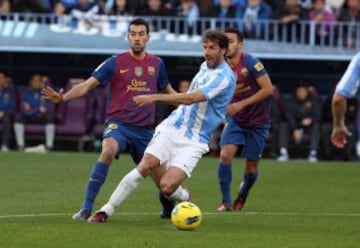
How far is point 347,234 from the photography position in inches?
484

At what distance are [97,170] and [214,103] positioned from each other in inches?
58.3

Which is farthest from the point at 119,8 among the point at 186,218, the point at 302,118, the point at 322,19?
the point at 186,218

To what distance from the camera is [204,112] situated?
42.5 ft

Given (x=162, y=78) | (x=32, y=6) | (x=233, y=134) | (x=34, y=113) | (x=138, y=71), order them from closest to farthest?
(x=138, y=71) → (x=162, y=78) → (x=233, y=134) → (x=34, y=113) → (x=32, y=6)

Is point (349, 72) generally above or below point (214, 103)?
above

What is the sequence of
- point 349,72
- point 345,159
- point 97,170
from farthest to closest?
point 345,159, point 97,170, point 349,72

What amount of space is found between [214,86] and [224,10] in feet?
52.9

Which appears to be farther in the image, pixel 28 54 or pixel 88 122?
pixel 28 54

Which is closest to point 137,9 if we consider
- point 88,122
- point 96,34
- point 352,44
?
point 96,34

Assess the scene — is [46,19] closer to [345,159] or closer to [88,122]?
[88,122]

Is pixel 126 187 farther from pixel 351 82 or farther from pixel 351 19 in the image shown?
pixel 351 19

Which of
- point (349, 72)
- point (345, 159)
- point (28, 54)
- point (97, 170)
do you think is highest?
point (349, 72)

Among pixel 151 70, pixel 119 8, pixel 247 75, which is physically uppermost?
pixel 151 70

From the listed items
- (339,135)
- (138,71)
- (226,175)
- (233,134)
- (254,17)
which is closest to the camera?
(339,135)
